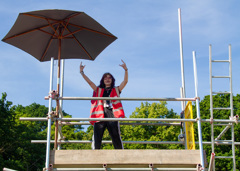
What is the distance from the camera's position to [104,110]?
21.8ft

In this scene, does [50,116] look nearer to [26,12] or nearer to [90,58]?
[26,12]

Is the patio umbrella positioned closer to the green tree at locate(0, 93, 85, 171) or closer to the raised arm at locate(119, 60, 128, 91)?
the raised arm at locate(119, 60, 128, 91)

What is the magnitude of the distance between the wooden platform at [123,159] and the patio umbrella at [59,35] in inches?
115

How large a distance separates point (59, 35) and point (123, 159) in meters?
3.66

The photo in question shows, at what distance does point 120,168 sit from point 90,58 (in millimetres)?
3920

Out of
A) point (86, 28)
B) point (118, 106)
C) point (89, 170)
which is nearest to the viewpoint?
point (89, 170)

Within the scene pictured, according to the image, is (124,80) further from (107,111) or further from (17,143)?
(17,143)

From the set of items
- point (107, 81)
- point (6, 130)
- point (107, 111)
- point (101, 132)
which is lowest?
point (6, 130)

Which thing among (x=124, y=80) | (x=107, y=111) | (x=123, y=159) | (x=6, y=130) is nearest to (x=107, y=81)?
(x=124, y=80)

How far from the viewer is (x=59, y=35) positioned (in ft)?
25.5

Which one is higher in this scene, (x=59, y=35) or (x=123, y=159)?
(x=59, y=35)

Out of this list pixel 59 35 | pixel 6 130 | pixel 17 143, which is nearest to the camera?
pixel 59 35

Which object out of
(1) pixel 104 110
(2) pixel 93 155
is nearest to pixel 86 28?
(1) pixel 104 110

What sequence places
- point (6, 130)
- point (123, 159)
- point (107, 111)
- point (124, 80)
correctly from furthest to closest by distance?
point (6, 130)
point (124, 80)
point (107, 111)
point (123, 159)
